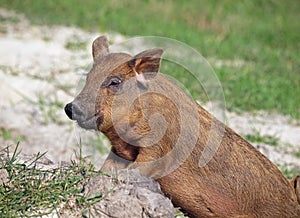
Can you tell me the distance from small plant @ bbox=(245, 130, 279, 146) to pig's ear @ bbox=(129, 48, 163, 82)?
2.82m

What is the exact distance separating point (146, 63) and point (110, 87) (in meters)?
0.31

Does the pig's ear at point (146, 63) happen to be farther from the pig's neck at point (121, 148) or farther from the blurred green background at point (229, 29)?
the blurred green background at point (229, 29)

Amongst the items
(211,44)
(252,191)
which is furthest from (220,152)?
(211,44)

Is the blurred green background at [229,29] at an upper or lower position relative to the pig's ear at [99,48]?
lower

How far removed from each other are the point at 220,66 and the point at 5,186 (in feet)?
21.2

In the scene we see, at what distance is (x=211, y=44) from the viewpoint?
11336 mm

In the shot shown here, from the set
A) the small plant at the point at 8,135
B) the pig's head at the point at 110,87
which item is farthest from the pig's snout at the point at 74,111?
the small plant at the point at 8,135

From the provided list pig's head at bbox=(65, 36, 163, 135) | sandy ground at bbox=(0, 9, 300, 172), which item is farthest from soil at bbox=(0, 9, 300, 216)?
pig's head at bbox=(65, 36, 163, 135)

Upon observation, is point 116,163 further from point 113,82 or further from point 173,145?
point 113,82

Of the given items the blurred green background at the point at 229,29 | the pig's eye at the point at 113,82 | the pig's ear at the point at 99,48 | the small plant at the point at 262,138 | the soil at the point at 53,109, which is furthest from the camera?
the blurred green background at the point at 229,29

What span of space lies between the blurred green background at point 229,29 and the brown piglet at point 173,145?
3.52 m

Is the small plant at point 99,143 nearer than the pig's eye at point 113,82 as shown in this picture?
No

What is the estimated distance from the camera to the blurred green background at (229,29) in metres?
9.12

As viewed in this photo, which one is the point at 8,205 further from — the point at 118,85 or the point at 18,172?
the point at 118,85
